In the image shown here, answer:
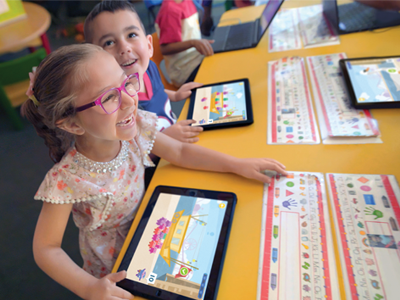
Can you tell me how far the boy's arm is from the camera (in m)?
1.36

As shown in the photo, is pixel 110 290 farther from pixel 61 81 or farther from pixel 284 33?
pixel 284 33

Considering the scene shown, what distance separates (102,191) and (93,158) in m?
0.10

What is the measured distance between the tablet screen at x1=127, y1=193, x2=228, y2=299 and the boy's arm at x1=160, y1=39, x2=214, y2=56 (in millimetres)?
953

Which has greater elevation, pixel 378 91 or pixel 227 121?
pixel 378 91

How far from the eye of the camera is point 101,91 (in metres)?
0.59

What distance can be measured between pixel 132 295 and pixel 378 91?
0.95 meters

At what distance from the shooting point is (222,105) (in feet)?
3.18

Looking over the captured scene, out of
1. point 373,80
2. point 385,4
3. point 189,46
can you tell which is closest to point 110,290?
point 373,80

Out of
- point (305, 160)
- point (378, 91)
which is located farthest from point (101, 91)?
point (378, 91)

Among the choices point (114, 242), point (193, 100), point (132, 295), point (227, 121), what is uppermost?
point (193, 100)

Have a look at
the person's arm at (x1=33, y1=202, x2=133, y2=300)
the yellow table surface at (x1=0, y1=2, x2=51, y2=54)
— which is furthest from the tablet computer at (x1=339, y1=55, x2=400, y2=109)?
the yellow table surface at (x1=0, y1=2, x2=51, y2=54)

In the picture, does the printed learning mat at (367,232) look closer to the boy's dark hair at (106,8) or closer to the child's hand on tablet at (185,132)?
the child's hand on tablet at (185,132)

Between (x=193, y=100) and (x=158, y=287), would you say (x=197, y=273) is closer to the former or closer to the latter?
(x=158, y=287)

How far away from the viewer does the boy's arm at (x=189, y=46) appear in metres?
1.36
